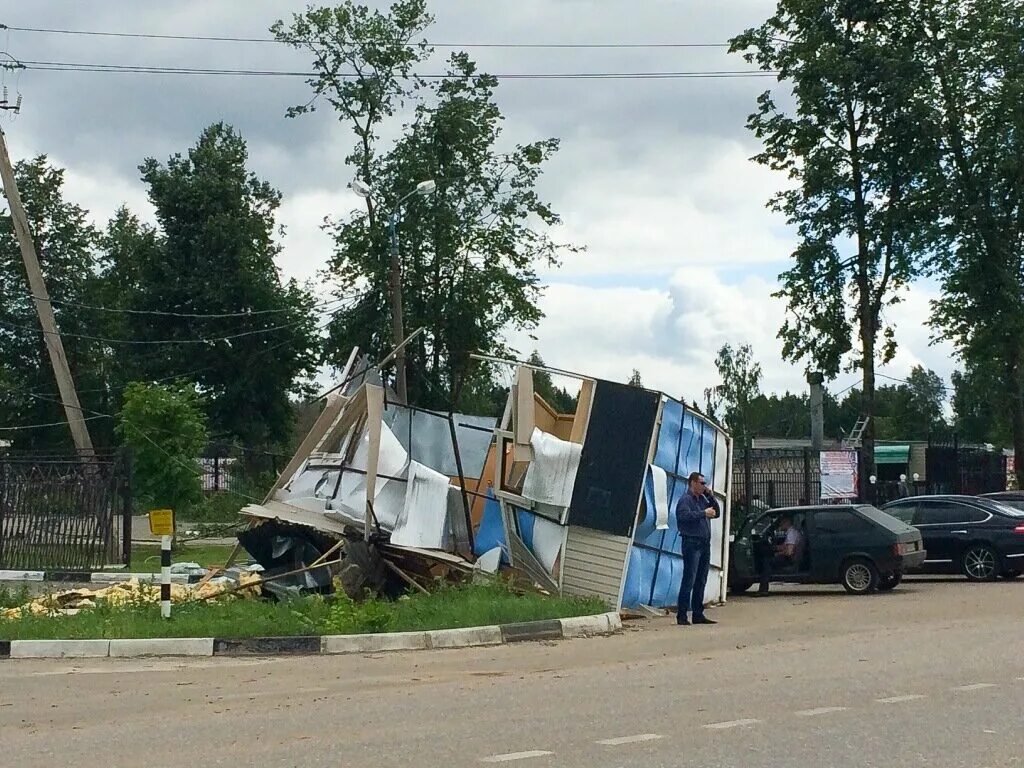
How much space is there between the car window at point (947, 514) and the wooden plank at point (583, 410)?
354 inches

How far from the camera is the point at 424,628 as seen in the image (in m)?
13.9

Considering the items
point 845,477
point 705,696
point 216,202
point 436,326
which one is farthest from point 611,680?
point 216,202

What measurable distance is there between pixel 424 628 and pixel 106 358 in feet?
171

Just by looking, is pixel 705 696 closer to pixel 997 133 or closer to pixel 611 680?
pixel 611 680

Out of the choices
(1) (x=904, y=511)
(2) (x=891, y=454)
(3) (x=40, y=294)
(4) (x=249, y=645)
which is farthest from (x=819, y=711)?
(2) (x=891, y=454)

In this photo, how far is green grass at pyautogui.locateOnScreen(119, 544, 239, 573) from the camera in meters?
24.8

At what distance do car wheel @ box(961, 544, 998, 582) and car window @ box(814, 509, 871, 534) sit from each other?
137 inches

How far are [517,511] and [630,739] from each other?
30.2 ft

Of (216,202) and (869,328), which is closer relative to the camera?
(869,328)

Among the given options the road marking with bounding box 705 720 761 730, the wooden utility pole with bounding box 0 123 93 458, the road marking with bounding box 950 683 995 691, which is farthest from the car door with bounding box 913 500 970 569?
the wooden utility pole with bounding box 0 123 93 458

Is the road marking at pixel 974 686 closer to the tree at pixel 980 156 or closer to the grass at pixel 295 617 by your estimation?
the grass at pixel 295 617

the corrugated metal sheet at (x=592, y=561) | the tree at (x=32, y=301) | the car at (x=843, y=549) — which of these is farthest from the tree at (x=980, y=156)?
the tree at (x=32, y=301)

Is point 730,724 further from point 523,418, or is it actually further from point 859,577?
point 859,577

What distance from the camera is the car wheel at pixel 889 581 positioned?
20500 millimetres
